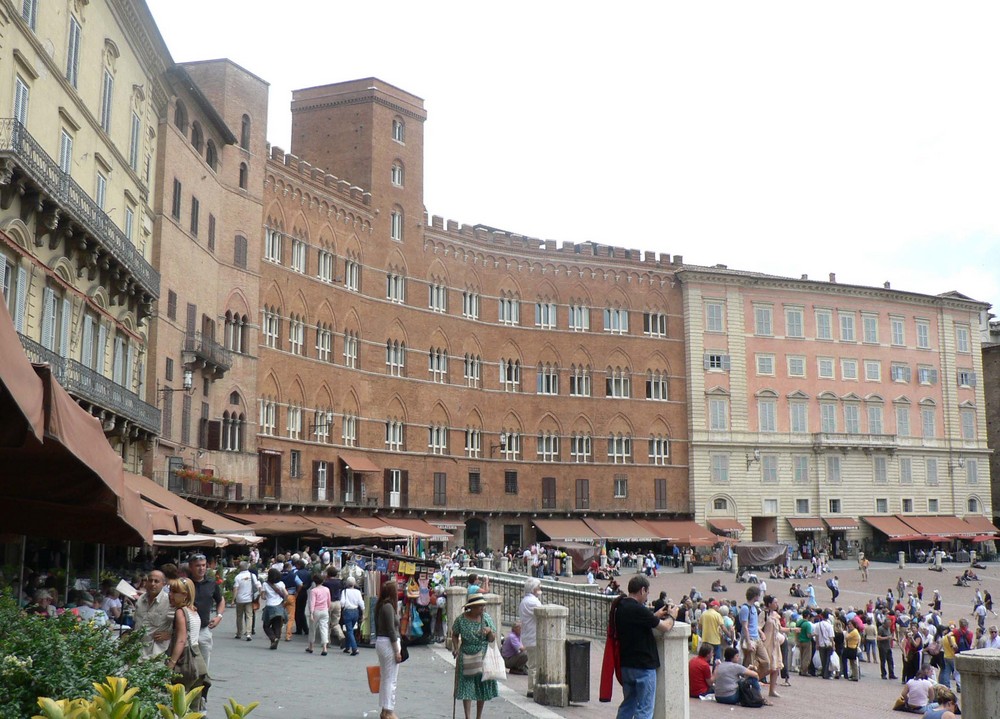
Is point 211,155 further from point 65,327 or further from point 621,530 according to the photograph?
point 621,530

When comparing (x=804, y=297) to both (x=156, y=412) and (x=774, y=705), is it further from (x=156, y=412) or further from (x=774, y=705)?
(x=774, y=705)

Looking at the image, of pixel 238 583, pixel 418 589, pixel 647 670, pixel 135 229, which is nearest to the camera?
pixel 647 670

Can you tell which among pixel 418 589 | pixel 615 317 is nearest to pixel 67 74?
pixel 418 589

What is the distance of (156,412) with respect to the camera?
33.7m

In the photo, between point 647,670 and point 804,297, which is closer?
point 647,670

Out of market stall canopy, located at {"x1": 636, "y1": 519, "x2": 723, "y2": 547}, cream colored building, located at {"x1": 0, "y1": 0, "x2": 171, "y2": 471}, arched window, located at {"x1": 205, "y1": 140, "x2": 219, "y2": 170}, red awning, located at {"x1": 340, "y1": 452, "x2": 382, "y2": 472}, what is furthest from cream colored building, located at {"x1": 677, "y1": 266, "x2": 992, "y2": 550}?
cream colored building, located at {"x1": 0, "y1": 0, "x2": 171, "y2": 471}

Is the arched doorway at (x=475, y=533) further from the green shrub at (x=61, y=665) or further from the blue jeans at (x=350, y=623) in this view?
the green shrub at (x=61, y=665)

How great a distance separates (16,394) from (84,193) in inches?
860

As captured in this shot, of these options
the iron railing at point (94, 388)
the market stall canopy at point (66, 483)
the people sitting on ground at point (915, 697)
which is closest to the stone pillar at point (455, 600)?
the people sitting on ground at point (915, 697)

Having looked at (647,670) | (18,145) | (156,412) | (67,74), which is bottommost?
(647,670)

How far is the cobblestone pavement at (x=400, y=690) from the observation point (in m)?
13.6

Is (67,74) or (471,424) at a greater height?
(67,74)

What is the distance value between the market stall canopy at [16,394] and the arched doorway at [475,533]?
172 ft

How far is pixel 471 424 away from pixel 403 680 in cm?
4213
